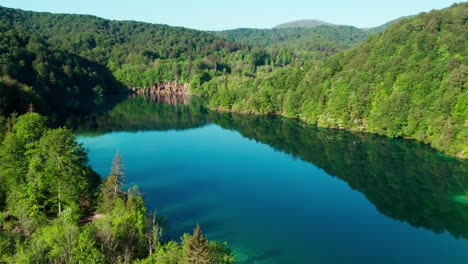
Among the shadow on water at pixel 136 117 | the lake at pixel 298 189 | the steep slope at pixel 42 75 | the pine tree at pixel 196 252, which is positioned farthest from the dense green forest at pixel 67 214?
the shadow on water at pixel 136 117

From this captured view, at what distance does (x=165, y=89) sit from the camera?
636ft

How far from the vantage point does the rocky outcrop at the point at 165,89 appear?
18975cm

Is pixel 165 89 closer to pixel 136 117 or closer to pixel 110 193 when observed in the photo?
pixel 136 117

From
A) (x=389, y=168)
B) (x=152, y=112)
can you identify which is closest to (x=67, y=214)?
(x=389, y=168)

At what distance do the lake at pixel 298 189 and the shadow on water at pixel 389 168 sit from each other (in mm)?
182

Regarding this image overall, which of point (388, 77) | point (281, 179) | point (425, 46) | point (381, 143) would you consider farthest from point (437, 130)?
point (281, 179)

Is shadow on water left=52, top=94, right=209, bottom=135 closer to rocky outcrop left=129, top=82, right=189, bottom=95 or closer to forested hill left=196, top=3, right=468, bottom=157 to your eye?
forested hill left=196, top=3, right=468, bottom=157

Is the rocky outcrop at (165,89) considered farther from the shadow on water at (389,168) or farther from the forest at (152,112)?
the shadow on water at (389,168)

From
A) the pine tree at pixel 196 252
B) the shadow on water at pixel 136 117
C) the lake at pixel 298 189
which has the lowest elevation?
the shadow on water at pixel 136 117

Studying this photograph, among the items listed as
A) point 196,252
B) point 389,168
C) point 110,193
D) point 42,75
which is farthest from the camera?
point 42,75

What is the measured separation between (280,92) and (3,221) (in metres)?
95.8

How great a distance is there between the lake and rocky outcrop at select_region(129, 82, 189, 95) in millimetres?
93926

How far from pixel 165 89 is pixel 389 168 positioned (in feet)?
473

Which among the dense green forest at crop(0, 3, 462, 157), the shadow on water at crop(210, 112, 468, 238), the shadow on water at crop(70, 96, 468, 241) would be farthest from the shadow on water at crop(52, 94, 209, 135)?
the shadow on water at crop(210, 112, 468, 238)
